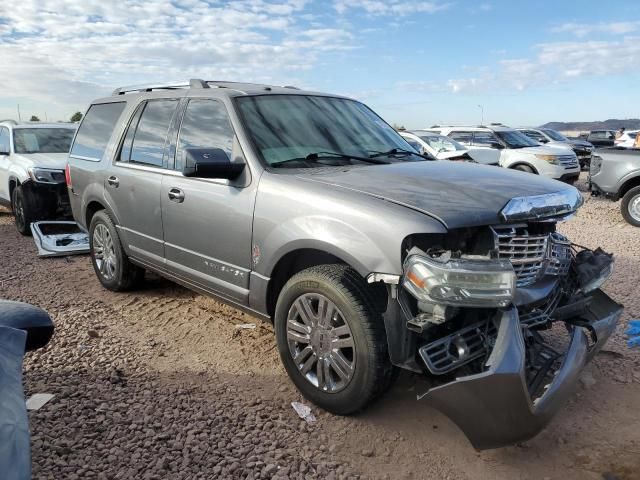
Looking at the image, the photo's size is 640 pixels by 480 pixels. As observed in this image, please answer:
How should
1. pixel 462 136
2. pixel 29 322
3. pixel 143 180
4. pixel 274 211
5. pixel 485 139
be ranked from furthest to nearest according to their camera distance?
pixel 462 136 < pixel 485 139 < pixel 143 180 < pixel 274 211 < pixel 29 322

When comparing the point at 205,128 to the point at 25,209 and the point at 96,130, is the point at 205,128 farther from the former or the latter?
the point at 25,209

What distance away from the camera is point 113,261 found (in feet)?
17.3

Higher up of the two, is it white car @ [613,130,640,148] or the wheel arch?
the wheel arch

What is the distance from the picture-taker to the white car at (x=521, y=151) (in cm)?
1398

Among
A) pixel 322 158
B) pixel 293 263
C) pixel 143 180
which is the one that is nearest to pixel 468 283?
pixel 293 263

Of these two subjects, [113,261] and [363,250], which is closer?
[363,250]

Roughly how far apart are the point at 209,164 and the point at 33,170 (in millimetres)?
5768

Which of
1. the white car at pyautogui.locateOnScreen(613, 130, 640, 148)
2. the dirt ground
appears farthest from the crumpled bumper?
the white car at pyautogui.locateOnScreen(613, 130, 640, 148)

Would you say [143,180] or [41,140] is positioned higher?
[143,180]

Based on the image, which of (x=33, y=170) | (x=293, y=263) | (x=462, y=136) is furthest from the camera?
(x=462, y=136)

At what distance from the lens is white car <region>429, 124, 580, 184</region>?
1398 centimetres

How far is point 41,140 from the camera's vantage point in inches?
357

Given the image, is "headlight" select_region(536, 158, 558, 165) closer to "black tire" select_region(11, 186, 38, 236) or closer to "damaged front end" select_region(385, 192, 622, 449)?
"black tire" select_region(11, 186, 38, 236)

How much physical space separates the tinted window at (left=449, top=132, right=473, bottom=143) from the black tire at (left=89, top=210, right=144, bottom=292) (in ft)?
40.2
